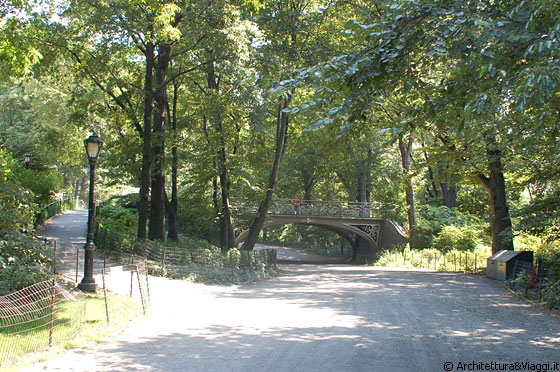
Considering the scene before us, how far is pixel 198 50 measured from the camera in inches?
877

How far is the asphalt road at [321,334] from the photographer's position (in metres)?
7.25

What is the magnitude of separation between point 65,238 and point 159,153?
609cm

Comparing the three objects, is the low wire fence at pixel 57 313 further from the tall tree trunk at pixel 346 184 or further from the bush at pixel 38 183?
the tall tree trunk at pixel 346 184

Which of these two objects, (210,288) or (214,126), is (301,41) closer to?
(214,126)

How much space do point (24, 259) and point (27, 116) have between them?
27.7 metres

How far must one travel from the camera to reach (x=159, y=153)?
73.4 feet

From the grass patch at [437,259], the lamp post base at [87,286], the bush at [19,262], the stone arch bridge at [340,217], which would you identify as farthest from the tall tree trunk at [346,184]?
the bush at [19,262]

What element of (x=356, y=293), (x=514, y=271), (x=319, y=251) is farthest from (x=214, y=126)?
(x=319, y=251)

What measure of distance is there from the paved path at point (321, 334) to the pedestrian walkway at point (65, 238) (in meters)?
2.87

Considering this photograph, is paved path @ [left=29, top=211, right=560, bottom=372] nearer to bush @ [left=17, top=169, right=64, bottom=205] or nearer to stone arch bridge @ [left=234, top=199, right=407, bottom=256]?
bush @ [left=17, top=169, right=64, bottom=205]

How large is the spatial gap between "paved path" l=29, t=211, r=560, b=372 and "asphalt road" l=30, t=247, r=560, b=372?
2 cm

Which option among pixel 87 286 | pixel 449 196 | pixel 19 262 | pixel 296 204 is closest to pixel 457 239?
pixel 449 196

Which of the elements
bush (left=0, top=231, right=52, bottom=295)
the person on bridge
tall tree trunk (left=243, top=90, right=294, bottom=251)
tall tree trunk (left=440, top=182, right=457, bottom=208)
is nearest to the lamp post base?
bush (left=0, top=231, right=52, bottom=295)

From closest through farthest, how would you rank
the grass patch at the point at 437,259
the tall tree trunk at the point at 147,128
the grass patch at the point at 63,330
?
the grass patch at the point at 63,330, the tall tree trunk at the point at 147,128, the grass patch at the point at 437,259
